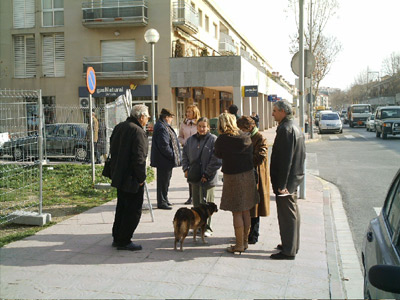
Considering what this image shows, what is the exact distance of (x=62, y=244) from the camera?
5926 mm

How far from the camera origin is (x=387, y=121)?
27.2 meters

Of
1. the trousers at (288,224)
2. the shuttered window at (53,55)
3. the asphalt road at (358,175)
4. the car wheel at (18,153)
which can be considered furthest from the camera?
the shuttered window at (53,55)

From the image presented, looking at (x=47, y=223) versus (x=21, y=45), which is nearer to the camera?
(x=47, y=223)

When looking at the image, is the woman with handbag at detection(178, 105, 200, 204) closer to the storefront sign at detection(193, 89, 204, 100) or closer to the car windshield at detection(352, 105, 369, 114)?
the storefront sign at detection(193, 89, 204, 100)

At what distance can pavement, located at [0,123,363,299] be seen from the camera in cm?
428

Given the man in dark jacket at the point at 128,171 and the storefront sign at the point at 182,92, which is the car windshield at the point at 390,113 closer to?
the storefront sign at the point at 182,92

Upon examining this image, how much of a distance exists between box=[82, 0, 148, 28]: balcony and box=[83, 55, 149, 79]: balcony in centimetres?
231

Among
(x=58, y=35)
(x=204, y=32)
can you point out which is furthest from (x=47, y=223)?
(x=204, y=32)

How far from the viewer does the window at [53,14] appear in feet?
99.1

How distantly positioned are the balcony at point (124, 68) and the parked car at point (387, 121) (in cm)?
1546

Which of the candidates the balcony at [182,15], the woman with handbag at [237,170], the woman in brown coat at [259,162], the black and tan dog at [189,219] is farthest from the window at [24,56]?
the woman with handbag at [237,170]

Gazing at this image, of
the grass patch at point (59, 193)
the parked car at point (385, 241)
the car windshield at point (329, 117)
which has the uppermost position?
the car windshield at point (329, 117)

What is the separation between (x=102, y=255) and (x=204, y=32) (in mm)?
32752

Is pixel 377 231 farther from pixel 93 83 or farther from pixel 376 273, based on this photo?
pixel 93 83
